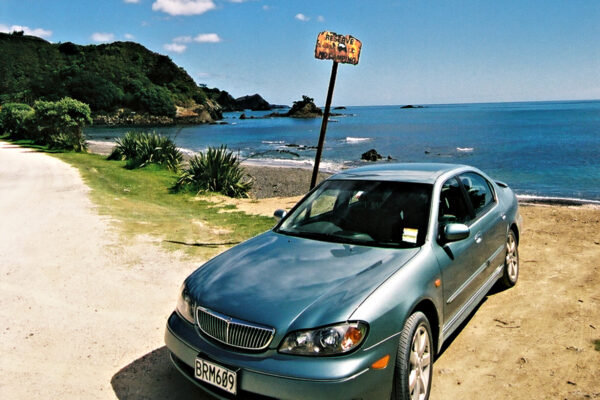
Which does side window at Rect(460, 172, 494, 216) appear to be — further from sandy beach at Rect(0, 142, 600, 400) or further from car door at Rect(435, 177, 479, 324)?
sandy beach at Rect(0, 142, 600, 400)

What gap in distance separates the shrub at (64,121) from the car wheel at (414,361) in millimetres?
25480

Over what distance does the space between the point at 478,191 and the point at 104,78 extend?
13447 cm

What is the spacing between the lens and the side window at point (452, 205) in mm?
4093

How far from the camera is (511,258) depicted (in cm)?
561

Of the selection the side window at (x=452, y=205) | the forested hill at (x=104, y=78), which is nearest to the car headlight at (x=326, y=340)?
the side window at (x=452, y=205)

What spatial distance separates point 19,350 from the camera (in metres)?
4.21

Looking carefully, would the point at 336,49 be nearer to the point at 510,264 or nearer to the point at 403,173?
the point at 403,173

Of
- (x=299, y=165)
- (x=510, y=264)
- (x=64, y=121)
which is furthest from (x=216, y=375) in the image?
(x=299, y=165)

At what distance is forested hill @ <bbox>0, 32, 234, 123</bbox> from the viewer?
373 feet

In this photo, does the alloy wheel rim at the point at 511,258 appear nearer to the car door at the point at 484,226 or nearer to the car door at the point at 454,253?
the car door at the point at 484,226

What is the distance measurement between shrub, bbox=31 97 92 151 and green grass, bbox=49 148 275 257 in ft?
31.6

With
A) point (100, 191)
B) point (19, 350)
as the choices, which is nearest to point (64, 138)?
point (100, 191)

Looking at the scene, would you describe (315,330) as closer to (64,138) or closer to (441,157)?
(64,138)

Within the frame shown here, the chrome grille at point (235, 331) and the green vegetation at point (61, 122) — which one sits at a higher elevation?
the green vegetation at point (61, 122)
